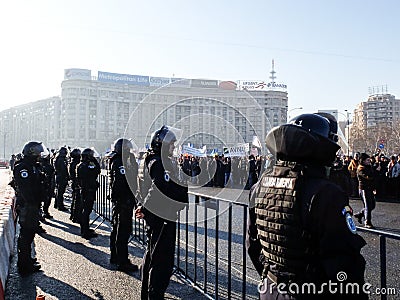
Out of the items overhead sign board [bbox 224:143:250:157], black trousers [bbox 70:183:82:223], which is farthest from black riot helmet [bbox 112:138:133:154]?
black trousers [bbox 70:183:82:223]

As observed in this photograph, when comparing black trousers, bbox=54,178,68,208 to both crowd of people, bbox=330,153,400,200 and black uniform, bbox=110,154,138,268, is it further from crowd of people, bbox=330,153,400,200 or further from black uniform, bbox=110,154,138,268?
crowd of people, bbox=330,153,400,200

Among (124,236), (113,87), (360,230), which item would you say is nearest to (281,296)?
(360,230)

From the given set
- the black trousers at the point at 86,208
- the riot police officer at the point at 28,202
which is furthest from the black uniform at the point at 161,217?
the black trousers at the point at 86,208

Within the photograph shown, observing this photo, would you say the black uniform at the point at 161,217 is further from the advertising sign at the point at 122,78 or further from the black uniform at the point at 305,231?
the advertising sign at the point at 122,78

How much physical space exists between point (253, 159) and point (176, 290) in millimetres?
16864

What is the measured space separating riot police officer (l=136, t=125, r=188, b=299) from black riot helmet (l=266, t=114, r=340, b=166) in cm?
225

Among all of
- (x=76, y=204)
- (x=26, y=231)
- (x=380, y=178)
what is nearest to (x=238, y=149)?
(x=76, y=204)

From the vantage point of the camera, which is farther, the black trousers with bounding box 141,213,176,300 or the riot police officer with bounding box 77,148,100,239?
the riot police officer with bounding box 77,148,100,239

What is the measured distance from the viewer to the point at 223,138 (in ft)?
23.4

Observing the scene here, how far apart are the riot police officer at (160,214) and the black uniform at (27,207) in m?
2.67

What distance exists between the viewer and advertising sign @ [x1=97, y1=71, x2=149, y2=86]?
366ft

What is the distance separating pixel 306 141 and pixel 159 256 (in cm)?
276

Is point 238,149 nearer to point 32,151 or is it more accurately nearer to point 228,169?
point 228,169

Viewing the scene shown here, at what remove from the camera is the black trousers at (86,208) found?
9.04 m
